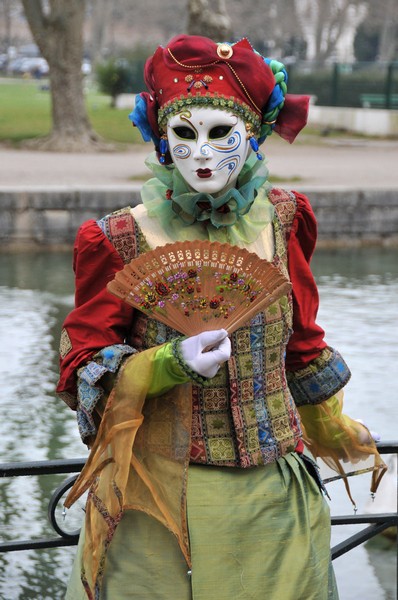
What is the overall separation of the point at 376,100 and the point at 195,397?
21.6 m

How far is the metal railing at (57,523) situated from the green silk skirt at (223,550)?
2.14ft

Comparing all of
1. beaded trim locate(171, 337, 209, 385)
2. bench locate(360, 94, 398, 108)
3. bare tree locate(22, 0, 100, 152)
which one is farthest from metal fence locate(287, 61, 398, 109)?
beaded trim locate(171, 337, 209, 385)

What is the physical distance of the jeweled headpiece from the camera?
252 centimetres

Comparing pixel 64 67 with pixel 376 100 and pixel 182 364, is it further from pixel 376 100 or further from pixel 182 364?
pixel 182 364

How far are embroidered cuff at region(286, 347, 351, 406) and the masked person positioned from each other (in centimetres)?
17

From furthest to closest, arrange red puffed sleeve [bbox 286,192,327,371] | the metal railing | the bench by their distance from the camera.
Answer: the bench → the metal railing → red puffed sleeve [bbox 286,192,327,371]

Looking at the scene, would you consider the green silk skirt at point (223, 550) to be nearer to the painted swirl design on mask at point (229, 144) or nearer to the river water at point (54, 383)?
the painted swirl design on mask at point (229, 144)

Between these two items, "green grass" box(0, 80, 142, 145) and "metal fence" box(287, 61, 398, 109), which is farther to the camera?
"metal fence" box(287, 61, 398, 109)

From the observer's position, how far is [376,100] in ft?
76.6

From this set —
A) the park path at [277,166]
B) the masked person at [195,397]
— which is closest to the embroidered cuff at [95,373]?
the masked person at [195,397]

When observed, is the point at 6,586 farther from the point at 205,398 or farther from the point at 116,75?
the point at 116,75

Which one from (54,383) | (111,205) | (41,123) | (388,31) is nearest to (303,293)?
(54,383)

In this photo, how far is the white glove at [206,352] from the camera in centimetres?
230

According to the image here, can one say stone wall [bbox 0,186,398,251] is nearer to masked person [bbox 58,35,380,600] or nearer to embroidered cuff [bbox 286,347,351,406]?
embroidered cuff [bbox 286,347,351,406]
